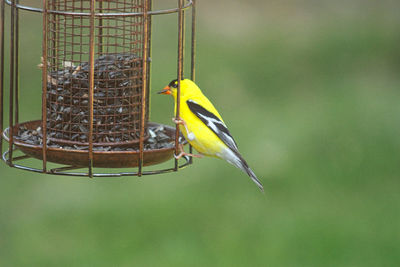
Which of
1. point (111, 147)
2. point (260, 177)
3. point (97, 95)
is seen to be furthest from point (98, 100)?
point (260, 177)

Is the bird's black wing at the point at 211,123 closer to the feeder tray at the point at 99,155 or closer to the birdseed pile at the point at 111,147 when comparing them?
the birdseed pile at the point at 111,147

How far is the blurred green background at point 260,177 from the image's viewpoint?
9273 mm

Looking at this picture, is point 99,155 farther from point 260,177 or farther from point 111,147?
point 260,177

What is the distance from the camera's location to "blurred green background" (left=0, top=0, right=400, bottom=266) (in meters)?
9.27

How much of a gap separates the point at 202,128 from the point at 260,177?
185 inches

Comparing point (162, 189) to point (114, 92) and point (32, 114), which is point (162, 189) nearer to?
point (32, 114)

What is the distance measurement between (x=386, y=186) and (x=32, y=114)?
17.4 feet

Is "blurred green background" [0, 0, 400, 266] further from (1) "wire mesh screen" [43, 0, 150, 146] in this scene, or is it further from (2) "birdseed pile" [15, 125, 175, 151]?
(1) "wire mesh screen" [43, 0, 150, 146]

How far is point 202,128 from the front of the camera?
229 inches

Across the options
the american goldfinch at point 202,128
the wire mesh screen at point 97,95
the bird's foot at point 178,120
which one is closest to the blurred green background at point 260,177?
the american goldfinch at point 202,128

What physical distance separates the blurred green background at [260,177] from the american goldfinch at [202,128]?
335cm

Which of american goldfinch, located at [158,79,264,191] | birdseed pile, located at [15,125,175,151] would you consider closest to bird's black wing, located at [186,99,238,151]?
american goldfinch, located at [158,79,264,191]

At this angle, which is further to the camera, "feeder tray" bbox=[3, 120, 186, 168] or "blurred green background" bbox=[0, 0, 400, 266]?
"blurred green background" bbox=[0, 0, 400, 266]

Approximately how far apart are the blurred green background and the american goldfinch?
335cm
